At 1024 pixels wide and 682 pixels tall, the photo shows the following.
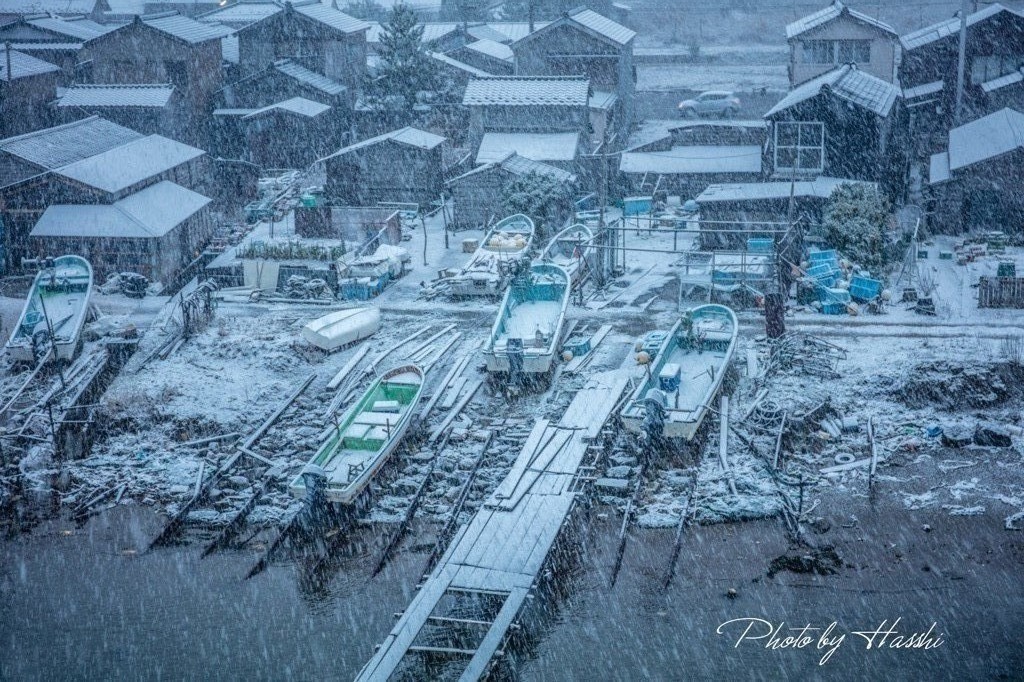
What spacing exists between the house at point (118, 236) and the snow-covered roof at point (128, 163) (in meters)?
0.59

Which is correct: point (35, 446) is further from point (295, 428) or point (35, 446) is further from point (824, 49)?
point (824, 49)

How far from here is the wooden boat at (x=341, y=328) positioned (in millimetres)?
20000

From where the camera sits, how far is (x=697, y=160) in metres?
30.3

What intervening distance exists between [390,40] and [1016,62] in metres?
19.7

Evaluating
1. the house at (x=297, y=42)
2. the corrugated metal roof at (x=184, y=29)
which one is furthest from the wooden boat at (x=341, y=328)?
the house at (x=297, y=42)

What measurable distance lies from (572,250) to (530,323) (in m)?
5.09

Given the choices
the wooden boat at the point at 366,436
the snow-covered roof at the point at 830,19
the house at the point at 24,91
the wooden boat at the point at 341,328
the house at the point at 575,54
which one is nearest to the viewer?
the wooden boat at the point at 366,436

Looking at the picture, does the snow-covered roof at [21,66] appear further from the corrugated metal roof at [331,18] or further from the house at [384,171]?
the house at [384,171]

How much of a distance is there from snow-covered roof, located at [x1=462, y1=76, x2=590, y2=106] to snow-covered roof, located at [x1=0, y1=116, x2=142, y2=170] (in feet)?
32.4

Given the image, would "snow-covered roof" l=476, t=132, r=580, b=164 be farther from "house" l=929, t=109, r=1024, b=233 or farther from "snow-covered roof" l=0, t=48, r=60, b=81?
"snow-covered roof" l=0, t=48, r=60, b=81

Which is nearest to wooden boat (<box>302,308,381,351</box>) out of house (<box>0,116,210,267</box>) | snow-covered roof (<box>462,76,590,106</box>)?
house (<box>0,116,210,267</box>)

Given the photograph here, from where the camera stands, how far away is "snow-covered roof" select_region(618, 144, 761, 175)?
29500mm

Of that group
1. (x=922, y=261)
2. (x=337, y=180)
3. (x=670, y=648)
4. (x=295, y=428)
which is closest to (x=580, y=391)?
(x=295, y=428)

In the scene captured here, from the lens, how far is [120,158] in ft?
88.3
